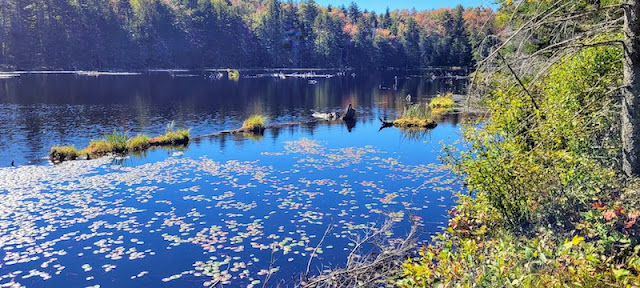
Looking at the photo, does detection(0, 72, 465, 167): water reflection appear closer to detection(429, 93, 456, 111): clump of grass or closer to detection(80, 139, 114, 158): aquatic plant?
detection(80, 139, 114, 158): aquatic plant

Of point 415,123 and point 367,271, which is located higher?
point 415,123

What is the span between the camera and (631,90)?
26.4ft

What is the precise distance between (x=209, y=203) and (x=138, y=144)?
44.0ft

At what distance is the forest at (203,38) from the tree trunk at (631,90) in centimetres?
11189

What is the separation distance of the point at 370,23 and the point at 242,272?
181918mm

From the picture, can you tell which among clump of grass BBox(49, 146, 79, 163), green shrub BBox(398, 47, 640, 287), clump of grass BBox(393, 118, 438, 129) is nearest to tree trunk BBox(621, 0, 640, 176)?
green shrub BBox(398, 47, 640, 287)

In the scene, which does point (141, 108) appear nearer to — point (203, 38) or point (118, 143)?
point (118, 143)

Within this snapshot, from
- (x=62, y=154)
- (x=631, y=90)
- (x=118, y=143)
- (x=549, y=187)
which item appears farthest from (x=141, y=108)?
(x=631, y=90)

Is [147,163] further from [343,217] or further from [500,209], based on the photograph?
[500,209]

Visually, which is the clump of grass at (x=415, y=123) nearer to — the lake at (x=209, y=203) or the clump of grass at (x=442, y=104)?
the lake at (x=209, y=203)

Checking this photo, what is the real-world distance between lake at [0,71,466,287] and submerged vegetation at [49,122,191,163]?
0.91m

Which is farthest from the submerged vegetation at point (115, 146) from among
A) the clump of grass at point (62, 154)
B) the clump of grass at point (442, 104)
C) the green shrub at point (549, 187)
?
the clump of grass at point (442, 104)

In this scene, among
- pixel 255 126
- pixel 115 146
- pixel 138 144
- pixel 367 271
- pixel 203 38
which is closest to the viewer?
pixel 367 271

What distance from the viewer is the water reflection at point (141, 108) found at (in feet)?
112
